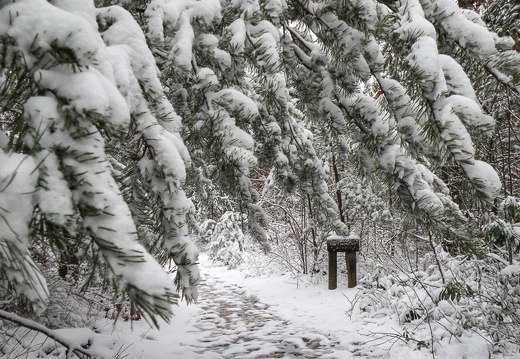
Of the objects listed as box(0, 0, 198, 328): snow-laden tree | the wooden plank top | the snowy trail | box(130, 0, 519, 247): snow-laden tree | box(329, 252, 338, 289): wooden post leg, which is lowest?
the snowy trail

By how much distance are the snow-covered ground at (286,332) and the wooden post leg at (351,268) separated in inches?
6.6

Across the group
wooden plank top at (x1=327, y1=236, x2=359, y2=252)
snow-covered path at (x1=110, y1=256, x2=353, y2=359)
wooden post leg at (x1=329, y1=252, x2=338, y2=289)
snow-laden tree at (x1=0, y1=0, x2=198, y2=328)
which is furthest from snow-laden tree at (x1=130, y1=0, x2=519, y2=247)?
wooden post leg at (x1=329, y1=252, x2=338, y2=289)

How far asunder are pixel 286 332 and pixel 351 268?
2.10m

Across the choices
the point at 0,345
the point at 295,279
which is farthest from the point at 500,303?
the point at 295,279

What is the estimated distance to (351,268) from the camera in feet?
22.8

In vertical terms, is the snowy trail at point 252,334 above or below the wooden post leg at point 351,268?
below

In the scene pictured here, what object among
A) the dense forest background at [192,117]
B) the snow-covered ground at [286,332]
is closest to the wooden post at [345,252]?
the snow-covered ground at [286,332]

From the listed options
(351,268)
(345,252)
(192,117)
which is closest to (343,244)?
(345,252)

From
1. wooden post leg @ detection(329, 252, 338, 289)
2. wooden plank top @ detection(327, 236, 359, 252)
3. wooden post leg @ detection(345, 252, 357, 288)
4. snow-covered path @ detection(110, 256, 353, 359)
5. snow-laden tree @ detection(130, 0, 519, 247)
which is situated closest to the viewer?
snow-laden tree @ detection(130, 0, 519, 247)

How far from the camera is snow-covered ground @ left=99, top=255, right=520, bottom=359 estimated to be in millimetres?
4180

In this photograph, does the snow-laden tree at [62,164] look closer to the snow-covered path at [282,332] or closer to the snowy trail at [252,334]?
the snow-covered path at [282,332]

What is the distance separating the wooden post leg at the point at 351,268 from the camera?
6826 millimetres

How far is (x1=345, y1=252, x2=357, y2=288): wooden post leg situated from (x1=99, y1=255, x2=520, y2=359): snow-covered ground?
0.55 ft

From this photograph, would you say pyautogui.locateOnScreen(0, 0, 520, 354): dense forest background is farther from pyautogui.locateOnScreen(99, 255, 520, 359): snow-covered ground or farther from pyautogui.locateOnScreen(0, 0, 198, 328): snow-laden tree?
pyautogui.locateOnScreen(99, 255, 520, 359): snow-covered ground
